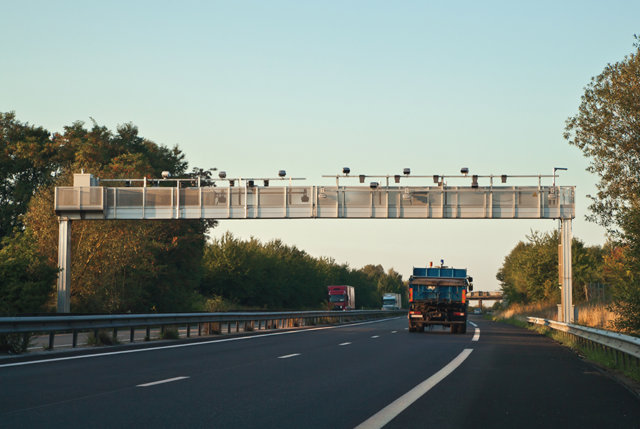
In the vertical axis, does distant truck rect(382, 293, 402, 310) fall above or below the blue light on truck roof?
below

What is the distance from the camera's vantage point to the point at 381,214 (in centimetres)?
4688

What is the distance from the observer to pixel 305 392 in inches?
455

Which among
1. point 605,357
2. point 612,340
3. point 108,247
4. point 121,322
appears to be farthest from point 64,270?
point 612,340

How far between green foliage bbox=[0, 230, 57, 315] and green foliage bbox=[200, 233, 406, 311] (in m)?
34.6

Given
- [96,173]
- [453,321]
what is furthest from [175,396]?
[96,173]

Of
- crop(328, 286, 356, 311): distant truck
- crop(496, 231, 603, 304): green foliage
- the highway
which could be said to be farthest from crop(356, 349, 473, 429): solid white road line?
crop(328, 286, 356, 311): distant truck

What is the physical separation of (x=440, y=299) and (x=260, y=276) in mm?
64005

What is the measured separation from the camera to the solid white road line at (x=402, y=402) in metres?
8.78

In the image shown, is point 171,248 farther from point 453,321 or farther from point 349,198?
point 453,321

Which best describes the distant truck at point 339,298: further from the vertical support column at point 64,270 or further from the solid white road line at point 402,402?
the solid white road line at point 402,402

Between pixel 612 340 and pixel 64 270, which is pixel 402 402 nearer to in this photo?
pixel 612 340

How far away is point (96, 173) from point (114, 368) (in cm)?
4152

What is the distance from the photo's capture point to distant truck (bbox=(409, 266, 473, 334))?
36250 millimetres

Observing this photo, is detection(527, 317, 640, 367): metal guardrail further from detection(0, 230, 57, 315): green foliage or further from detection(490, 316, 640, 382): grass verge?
detection(0, 230, 57, 315): green foliage
